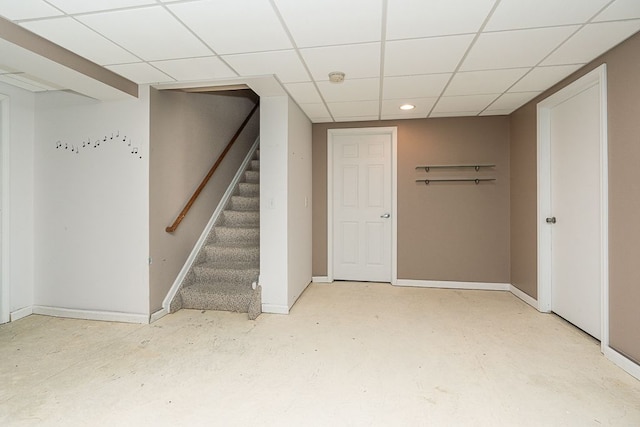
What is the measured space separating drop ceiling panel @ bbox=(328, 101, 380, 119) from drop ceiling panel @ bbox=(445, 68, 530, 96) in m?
0.82

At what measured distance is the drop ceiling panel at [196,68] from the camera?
2504 millimetres

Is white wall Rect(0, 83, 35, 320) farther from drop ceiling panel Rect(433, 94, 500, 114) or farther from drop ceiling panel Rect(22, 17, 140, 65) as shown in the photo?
drop ceiling panel Rect(433, 94, 500, 114)

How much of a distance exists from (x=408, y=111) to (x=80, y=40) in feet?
10.5

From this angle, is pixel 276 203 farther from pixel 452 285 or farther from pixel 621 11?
pixel 621 11

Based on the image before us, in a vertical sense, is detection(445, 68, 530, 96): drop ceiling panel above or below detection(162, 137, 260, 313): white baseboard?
above

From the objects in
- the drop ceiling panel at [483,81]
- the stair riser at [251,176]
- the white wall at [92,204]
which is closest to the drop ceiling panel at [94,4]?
the white wall at [92,204]

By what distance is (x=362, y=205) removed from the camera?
449 cm

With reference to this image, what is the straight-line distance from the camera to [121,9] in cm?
182

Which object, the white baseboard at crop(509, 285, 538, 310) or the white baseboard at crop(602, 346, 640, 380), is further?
the white baseboard at crop(509, 285, 538, 310)

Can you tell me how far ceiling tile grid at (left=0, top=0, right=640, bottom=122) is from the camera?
71.1 inches

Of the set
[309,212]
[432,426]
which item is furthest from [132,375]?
[309,212]

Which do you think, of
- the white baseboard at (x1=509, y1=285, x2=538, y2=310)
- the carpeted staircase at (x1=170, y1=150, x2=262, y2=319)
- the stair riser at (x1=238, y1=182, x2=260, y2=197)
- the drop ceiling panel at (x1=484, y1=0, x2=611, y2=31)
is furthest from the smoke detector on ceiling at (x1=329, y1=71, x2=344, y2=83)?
the white baseboard at (x1=509, y1=285, x2=538, y2=310)

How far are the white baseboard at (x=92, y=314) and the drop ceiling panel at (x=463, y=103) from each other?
150 inches

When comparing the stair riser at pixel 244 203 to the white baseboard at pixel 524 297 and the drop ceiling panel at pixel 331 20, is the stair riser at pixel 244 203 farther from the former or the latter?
the white baseboard at pixel 524 297
